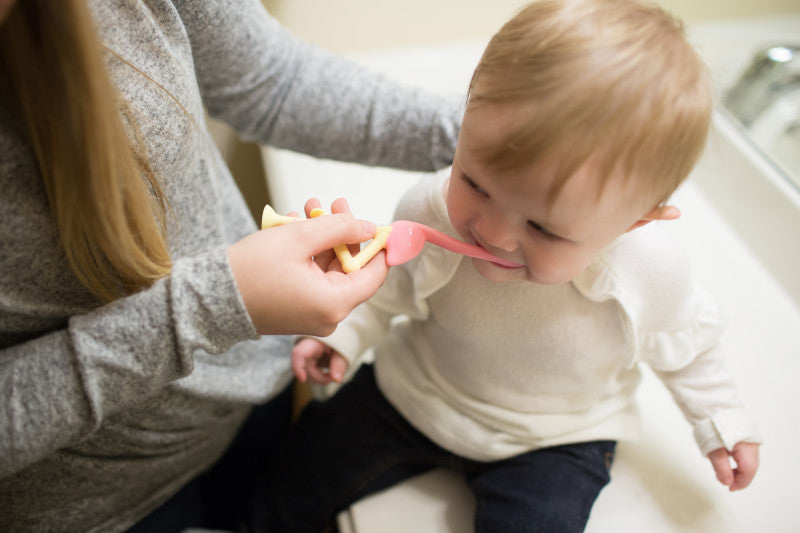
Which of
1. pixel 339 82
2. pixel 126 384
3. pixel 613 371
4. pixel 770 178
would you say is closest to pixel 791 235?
pixel 770 178

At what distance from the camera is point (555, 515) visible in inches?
20.5

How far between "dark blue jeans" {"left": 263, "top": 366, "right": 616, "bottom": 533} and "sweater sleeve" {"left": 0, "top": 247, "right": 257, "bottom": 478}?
31 cm

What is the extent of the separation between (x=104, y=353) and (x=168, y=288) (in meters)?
0.06

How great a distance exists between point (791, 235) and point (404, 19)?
74cm

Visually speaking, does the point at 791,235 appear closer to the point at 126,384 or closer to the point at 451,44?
the point at 451,44

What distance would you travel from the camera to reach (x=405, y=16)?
1.03m

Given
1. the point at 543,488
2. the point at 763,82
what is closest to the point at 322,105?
the point at 543,488

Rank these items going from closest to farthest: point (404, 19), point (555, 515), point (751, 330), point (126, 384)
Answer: point (126, 384) < point (555, 515) < point (751, 330) < point (404, 19)

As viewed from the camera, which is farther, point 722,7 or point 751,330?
point 722,7

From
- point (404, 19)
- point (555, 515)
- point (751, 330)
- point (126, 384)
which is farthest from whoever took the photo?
point (404, 19)

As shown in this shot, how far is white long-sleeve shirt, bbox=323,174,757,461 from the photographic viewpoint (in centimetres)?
50

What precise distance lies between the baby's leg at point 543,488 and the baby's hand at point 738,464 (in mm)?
100

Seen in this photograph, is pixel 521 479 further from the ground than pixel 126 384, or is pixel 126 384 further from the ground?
pixel 126 384

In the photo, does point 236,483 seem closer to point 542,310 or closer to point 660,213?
point 542,310
